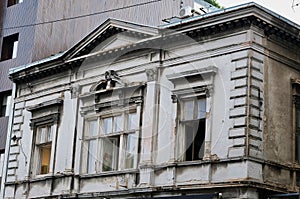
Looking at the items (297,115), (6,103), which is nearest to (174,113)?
(297,115)

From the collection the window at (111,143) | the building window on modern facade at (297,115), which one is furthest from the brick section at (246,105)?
the window at (111,143)

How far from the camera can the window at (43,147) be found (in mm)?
22828

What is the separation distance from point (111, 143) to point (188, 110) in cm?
319

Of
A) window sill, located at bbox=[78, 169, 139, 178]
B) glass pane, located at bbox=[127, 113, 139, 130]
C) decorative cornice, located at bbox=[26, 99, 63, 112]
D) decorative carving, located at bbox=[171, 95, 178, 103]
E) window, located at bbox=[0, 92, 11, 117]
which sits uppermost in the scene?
window, located at bbox=[0, 92, 11, 117]

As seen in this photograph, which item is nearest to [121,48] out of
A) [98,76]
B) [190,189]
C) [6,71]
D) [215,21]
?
[98,76]

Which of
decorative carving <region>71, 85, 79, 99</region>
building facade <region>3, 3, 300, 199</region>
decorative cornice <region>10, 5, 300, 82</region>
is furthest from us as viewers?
decorative carving <region>71, 85, 79, 99</region>

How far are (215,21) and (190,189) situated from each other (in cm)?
470

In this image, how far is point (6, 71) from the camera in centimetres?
2869

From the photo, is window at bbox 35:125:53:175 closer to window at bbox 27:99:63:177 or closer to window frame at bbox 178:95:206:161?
window at bbox 27:99:63:177

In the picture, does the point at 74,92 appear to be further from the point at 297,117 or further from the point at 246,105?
the point at 297,117

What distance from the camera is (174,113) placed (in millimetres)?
19000

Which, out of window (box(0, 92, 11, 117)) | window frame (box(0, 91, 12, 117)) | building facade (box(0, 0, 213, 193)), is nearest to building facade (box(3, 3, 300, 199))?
building facade (box(0, 0, 213, 193))

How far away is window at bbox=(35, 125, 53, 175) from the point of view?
2283 centimetres

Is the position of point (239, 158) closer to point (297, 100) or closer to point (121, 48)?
point (297, 100)
